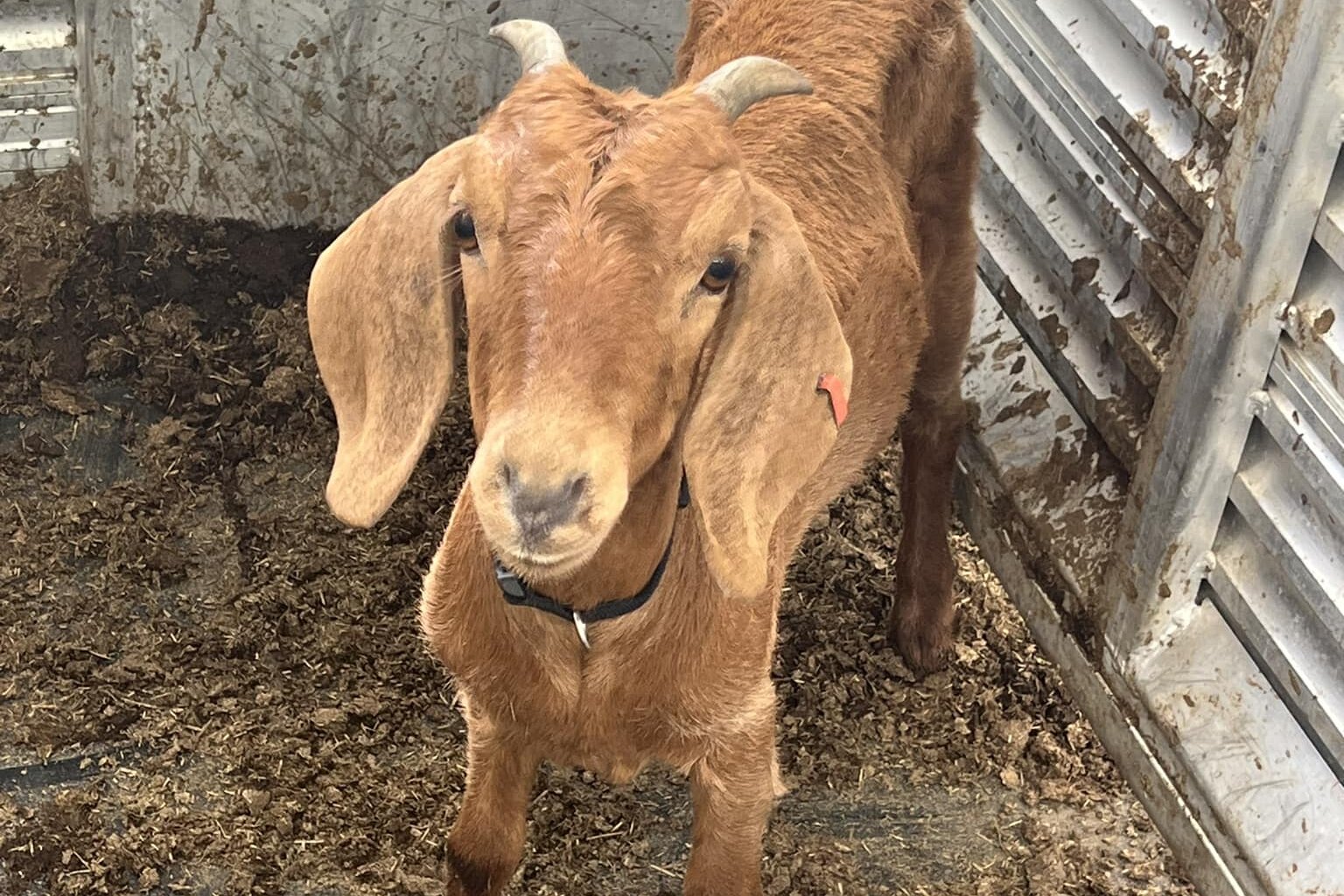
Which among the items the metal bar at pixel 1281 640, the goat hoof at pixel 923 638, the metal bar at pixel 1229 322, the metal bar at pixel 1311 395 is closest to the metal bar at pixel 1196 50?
the metal bar at pixel 1229 322

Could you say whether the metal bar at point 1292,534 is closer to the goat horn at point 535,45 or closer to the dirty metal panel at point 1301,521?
the dirty metal panel at point 1301,521

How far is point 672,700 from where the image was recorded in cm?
313

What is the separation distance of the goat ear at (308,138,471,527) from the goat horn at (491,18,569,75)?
0.21m

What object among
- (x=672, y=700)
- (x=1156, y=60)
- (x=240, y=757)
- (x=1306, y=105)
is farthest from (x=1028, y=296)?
(x=240, y=757)

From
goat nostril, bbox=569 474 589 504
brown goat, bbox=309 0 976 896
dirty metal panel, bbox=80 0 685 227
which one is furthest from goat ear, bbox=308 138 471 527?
dirty metal panel, bbox=80 0 685 227

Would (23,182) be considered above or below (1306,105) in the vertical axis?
below

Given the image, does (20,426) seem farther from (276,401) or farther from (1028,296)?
(1028,296)

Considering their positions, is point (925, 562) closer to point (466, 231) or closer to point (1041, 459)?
point (1041, 459)

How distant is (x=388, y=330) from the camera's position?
2.70 metres

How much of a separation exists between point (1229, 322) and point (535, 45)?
1781mm

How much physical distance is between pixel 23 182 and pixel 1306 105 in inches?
159

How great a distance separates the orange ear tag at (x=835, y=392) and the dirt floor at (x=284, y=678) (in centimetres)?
163

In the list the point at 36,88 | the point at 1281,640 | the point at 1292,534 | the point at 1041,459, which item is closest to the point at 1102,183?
the point at 1041,459

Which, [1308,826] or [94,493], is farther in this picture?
[94,493]
